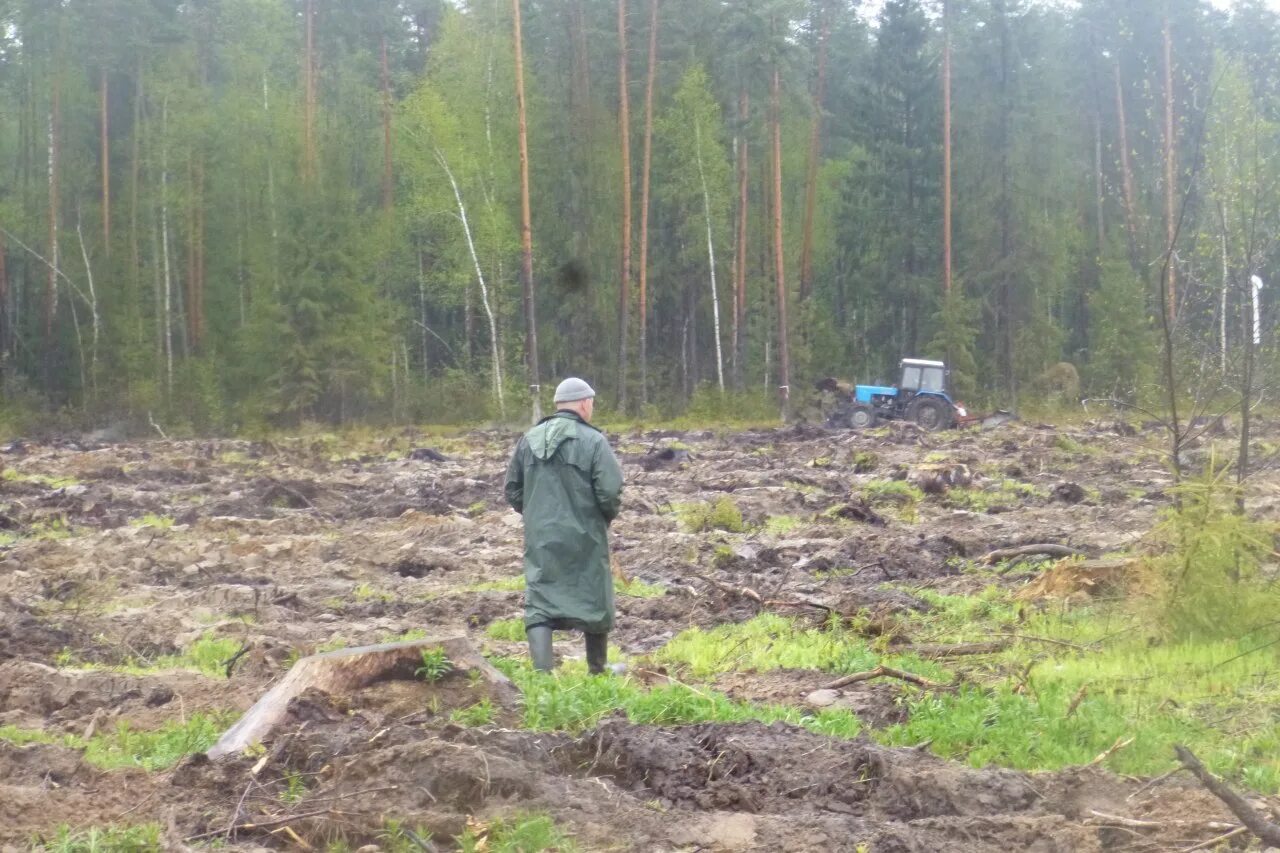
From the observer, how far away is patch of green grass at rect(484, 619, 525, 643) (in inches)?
411

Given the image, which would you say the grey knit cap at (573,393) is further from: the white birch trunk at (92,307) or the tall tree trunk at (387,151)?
the tall tree trunk at (387,151)

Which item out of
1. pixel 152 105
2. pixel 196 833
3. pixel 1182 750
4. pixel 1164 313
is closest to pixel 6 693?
pixel 196 833

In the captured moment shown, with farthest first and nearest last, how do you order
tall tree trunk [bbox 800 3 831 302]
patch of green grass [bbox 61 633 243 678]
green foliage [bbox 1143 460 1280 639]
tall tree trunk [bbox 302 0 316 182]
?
tall tree trunk [bbox 800 3 831 302]
tall tree trunk [bbox 302 0 316 182]
patch of green grass [bbox 61 633 243 678]
green foliage [bbox 1143 460 1280 639]

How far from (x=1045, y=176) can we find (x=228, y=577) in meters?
42.8

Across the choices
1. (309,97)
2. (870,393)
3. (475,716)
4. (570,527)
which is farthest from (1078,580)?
(309,97)

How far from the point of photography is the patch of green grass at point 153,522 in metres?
16.5

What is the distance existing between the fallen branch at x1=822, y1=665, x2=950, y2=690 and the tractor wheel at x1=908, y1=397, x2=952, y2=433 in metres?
27.6

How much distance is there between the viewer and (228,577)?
13078mm

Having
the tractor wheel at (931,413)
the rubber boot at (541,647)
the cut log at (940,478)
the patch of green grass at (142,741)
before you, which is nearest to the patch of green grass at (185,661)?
the patch of green grass at (142,741)

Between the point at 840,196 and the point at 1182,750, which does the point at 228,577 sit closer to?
the point at 1182,750

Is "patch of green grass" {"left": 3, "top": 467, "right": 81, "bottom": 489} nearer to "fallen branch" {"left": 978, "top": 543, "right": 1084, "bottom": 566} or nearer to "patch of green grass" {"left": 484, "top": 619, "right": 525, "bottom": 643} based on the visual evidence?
A: "patch of green grass" {"left": 484, "top": 619, "right": 525, "bottom": 643}

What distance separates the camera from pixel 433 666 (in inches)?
257

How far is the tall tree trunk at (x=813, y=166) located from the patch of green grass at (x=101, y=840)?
42.3 m

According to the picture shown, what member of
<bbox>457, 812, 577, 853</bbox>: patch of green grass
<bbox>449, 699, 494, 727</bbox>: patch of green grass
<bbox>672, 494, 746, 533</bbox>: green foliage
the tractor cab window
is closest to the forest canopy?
the tractor cab window
